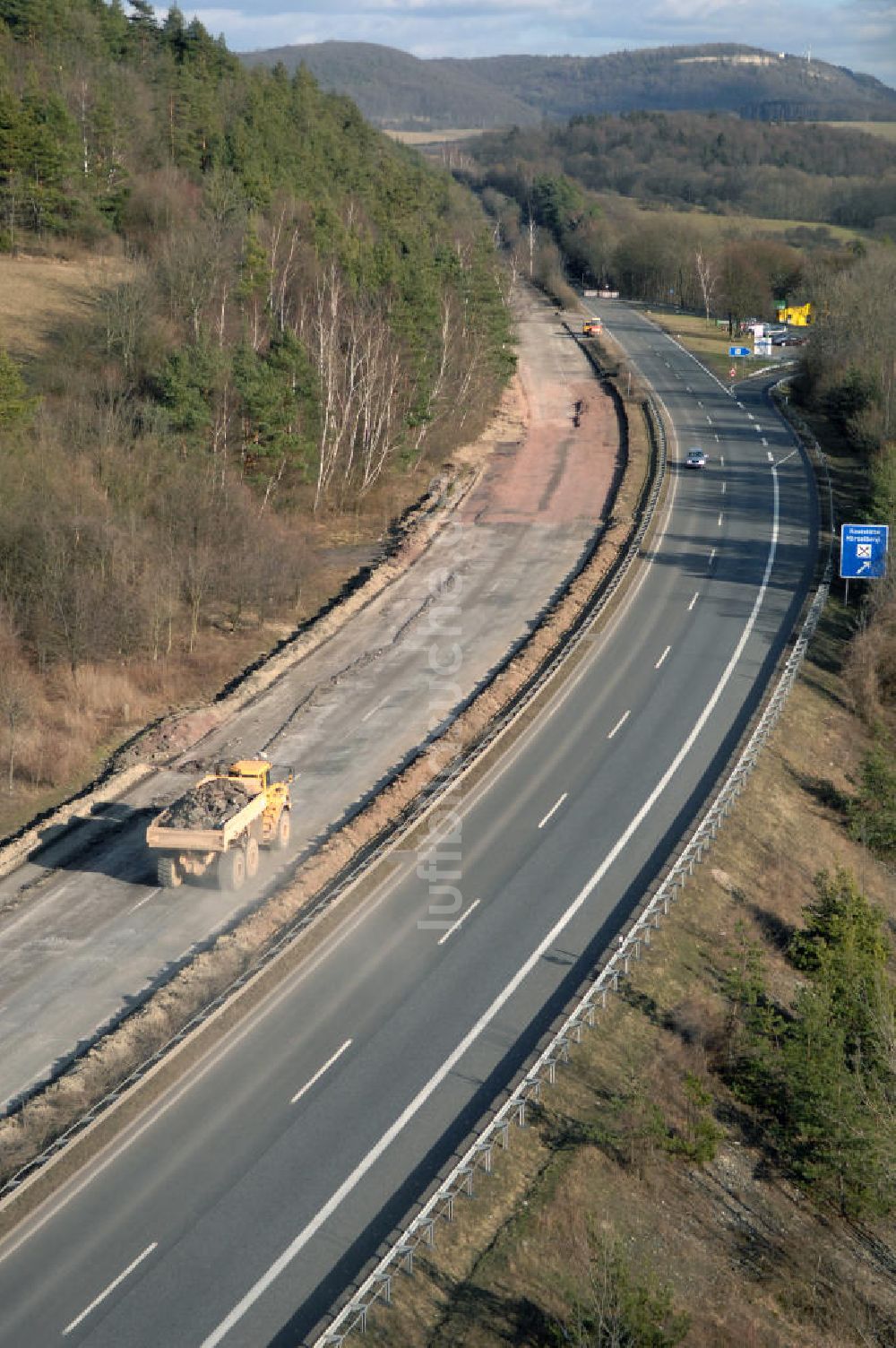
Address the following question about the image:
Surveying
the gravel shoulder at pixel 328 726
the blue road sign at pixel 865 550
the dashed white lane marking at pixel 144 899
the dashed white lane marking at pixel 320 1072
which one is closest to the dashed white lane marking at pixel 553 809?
the gravel shoulder at pixel 328 726

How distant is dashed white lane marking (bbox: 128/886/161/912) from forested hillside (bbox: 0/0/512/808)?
7038mm

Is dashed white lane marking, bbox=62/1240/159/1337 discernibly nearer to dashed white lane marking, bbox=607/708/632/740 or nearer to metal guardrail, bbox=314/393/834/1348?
metal guardrail, bbox=314/393/834/1348

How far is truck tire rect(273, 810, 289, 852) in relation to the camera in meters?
32.1

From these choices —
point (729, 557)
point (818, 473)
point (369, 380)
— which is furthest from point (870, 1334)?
point (818, 473)

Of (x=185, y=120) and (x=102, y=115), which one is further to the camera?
(x=185, y=120)

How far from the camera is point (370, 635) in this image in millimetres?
47219

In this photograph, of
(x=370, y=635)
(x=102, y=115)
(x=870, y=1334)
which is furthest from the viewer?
(x=102, y=115)

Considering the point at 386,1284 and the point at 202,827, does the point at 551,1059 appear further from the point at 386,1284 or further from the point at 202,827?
the point at 202,827

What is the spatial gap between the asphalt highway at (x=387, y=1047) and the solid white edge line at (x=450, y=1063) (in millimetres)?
42

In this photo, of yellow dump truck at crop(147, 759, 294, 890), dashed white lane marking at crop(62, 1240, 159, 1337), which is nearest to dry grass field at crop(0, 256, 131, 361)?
yellow dump truck at crop(147, 759, 294, 890)

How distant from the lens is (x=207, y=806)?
30.0m

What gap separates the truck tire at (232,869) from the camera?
29.9m

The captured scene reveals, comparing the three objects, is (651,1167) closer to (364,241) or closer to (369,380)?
(369,380)

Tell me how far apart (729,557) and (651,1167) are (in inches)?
1454
